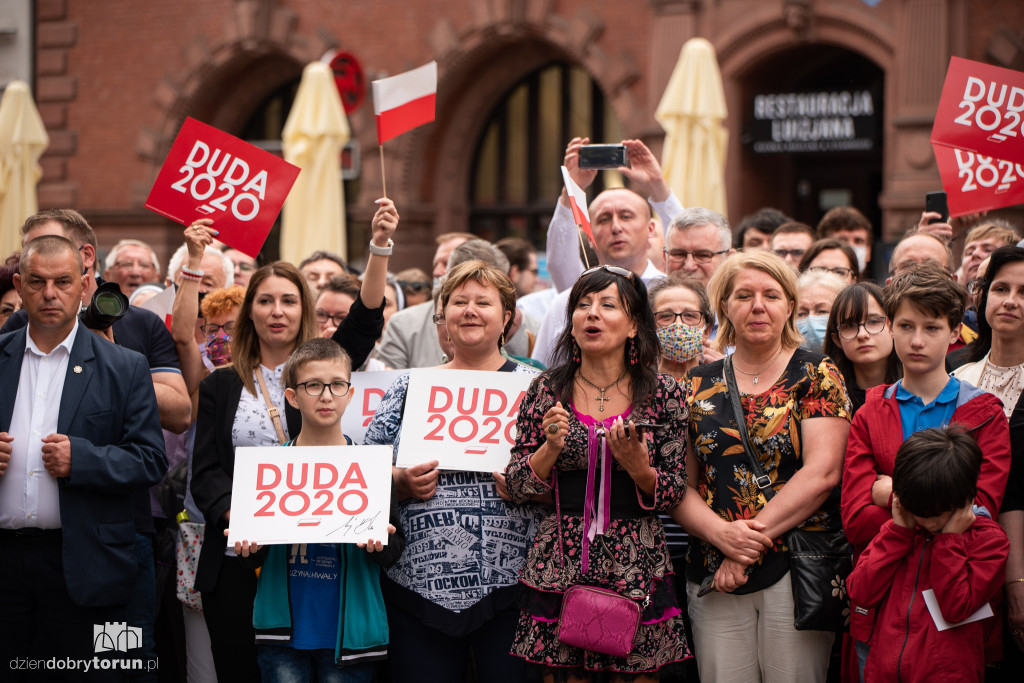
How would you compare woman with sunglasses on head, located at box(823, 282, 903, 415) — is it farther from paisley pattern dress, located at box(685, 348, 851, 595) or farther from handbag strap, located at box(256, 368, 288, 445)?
handbag strap, located at box(256, 368, 288, 445)

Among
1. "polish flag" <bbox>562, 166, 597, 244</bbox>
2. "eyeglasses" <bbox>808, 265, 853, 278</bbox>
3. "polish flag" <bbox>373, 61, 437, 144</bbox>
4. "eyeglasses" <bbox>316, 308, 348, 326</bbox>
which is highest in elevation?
"polish flag" <bbox>373, 61, 437, 144</bbox>

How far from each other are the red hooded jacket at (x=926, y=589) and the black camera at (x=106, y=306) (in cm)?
299

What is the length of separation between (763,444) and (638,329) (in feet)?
1.91

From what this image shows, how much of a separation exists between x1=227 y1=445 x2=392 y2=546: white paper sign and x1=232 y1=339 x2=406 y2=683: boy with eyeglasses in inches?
3.0

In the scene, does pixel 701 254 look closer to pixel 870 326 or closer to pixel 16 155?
pixel 870 326

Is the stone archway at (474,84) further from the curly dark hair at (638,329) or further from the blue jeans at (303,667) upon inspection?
the blue jeans at (303,667)

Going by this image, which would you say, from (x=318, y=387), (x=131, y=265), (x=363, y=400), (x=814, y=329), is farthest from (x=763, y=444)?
(x=131, y=265)

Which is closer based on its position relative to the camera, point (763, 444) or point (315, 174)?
point (763, 444)

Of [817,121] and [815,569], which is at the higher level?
[817,121]

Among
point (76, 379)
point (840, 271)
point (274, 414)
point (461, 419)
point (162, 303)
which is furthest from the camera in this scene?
point (840, 271)

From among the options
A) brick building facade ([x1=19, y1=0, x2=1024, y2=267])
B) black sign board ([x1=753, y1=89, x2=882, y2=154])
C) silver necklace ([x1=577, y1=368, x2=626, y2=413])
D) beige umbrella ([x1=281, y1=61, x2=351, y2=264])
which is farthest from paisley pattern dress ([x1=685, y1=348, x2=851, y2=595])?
black sign board ([x1=753, y1=89, x2=882, y2=154])

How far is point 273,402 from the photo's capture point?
4.49 meters

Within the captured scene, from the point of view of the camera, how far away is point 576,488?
12.3 feet

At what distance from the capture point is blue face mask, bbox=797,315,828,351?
5105mm
